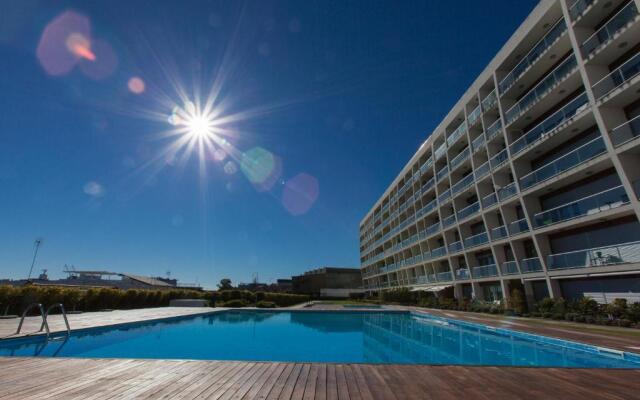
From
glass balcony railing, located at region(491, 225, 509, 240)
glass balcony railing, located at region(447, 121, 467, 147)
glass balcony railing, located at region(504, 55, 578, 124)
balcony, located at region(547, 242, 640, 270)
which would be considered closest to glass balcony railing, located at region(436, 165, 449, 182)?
glass balcony railing, located at region(447, 121, 467, 147)

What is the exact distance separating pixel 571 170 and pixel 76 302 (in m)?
31.8

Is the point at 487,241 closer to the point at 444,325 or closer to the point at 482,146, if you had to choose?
the point at 482,146

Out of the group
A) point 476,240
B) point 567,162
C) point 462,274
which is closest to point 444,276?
point 462,274

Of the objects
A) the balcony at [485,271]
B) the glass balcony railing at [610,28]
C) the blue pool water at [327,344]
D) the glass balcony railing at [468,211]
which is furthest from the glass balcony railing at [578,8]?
the blue pool water at [327,344]

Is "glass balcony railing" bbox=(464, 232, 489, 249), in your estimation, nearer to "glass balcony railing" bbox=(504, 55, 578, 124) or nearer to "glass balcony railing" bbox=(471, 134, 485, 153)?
"glass balcony railing" bbox=(471, 134, 485, 153)

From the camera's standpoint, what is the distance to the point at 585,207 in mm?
15656

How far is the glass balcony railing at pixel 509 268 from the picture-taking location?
19.8m

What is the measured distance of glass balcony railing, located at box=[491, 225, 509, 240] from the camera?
2061 cm

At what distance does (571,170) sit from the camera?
15844 millimetres

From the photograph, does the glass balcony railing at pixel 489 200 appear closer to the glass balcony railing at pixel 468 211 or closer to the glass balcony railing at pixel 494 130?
the glass balcony railing at pixel 468 211

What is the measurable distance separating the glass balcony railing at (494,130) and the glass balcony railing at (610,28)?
6721 mm

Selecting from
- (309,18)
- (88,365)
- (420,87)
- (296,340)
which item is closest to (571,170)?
(420,87)

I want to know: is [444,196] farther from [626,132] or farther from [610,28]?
[610,28]

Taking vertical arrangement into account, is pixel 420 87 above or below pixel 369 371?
above
